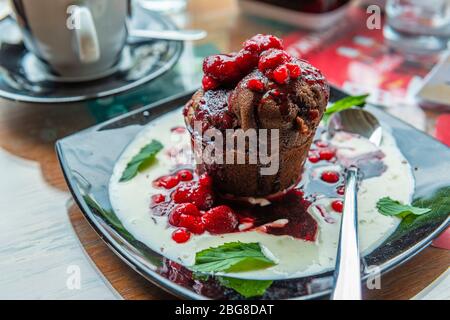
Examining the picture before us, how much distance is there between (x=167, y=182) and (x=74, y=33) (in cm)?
52

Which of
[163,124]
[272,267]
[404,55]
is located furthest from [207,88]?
[404,55]

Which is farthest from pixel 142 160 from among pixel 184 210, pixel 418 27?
pixel 418 27

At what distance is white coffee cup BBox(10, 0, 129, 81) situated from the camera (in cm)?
142

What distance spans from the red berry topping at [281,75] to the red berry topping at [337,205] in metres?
0.25

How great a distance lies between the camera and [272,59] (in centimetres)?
106

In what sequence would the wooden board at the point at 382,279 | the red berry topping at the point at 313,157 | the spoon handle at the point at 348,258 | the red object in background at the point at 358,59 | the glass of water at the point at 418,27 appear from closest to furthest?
the spoon handle at the point at 348,258 < the wooden board at the point at 382,279 < the red berry topping at the point at 313,157 < the red object in background at the point at 358,59 < the glass of water at the point at 418,27

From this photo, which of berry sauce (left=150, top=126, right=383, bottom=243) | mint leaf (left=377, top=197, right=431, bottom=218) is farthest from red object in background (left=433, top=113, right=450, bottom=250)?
mint leaf (left=377, top=197, right=431, bottom=218)

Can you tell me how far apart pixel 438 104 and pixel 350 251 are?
74 centimetres

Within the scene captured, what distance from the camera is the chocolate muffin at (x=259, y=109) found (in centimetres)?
105

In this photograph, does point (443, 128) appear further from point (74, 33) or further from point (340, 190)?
point (74, 33)

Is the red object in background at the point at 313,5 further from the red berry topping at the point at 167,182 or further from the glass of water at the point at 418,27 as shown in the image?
the red berry topping at the point at 167,182

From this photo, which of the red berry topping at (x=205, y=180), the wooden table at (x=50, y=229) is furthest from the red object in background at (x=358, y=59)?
the red berry topping at (x=205, y=180)
